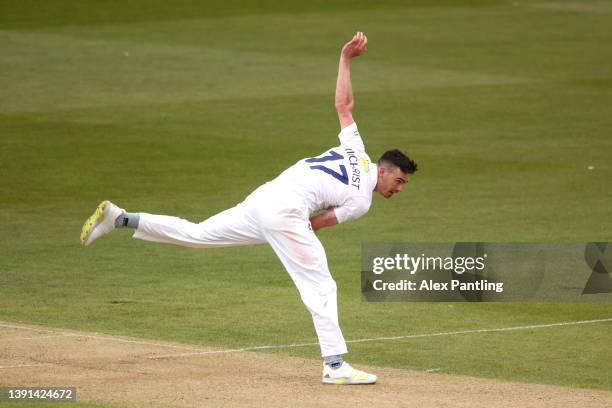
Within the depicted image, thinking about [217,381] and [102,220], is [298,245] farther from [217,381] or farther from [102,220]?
[102,220]

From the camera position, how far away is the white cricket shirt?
10.7 metres

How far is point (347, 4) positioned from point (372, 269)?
88.5ft

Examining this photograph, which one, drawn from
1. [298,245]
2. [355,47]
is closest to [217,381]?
[298,245]

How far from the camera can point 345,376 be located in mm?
10688

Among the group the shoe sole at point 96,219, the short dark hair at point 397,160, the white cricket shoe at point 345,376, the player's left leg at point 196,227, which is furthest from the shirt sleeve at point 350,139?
the shoe sole at point 96,219

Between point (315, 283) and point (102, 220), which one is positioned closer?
point (315, 283)

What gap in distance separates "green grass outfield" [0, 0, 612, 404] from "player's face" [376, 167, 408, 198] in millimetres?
1665

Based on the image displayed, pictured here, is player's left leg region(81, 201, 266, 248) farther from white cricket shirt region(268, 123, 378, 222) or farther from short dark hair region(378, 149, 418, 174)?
short dark hair region(378, 149, 418, 174)

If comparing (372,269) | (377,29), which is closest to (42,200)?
(372,269)

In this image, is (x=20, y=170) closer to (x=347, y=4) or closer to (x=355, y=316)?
(x=355, y=316)

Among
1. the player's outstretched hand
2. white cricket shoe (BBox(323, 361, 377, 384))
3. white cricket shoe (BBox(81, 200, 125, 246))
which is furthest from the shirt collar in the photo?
white cricket shoe (BBox(81, 200, 125, 246))

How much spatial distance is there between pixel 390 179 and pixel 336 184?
1.44 ft

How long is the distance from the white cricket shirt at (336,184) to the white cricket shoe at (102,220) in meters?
1.39

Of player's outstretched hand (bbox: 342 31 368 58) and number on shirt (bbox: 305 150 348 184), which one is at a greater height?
player's outstretched hand (bbox: 342 31 368 58)
